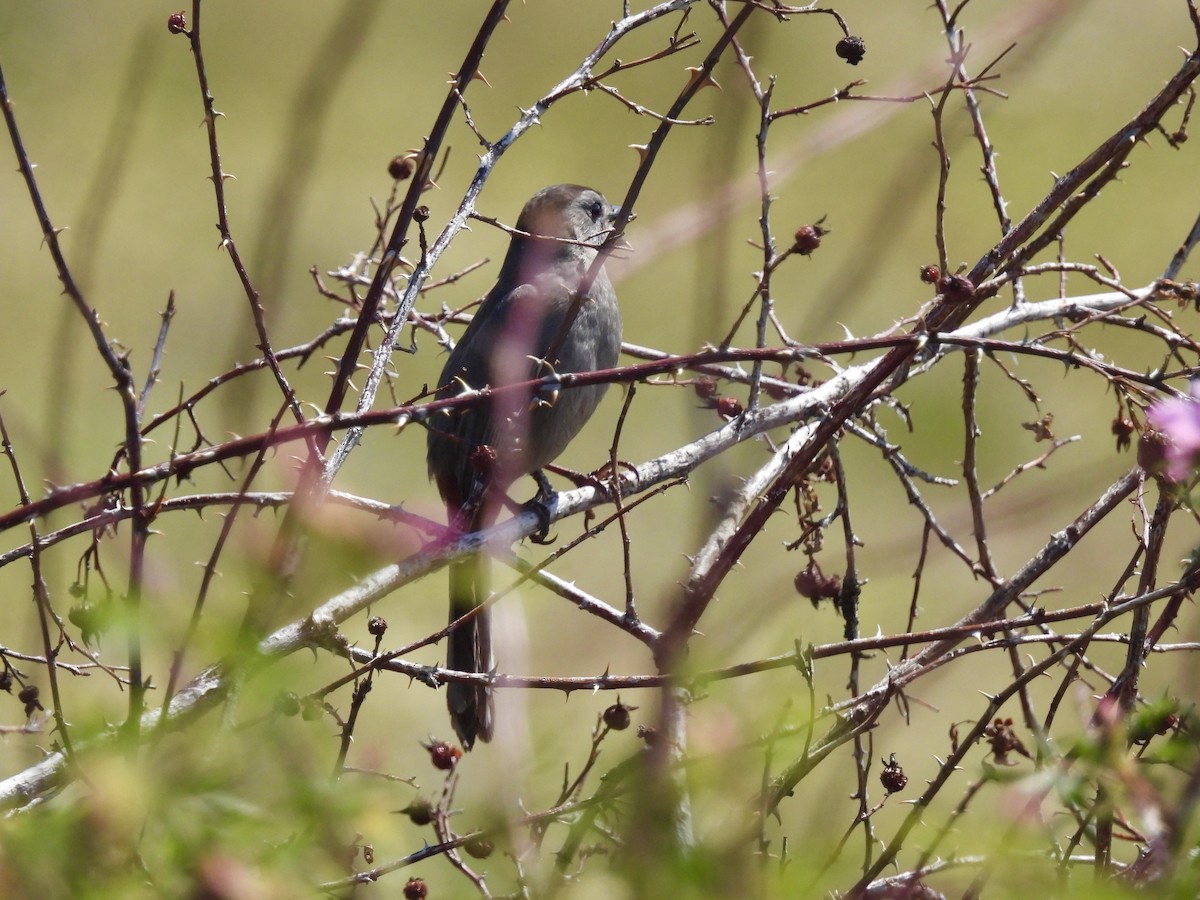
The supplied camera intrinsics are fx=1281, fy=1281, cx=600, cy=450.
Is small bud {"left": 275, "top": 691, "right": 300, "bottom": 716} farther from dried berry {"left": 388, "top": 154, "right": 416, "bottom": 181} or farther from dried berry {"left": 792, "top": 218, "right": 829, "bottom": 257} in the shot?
dried berry {"left": 388, "top": 154, "right": 416, "bottom": 181}

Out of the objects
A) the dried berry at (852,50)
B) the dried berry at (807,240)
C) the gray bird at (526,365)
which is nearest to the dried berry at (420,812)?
the dried berry at (807,240)

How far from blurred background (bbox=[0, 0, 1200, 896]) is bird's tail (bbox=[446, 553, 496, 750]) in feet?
0.64

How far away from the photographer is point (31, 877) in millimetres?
1122

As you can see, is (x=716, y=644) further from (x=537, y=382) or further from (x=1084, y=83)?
(x=1084, y=83)

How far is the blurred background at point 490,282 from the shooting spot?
1.44 m

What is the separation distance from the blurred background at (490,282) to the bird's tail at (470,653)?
7.6 inches

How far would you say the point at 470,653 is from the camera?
194 inches

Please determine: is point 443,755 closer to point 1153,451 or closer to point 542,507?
point 542,507

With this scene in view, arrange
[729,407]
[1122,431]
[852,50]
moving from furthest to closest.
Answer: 1. [729,407]
2. [1122,431]
3. [852,50]

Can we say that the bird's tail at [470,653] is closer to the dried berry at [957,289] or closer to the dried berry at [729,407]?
the dried berry at [729,407]

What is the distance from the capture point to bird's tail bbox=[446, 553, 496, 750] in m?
3.82

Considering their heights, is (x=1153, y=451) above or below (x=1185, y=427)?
above

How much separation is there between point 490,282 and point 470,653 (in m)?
8.93

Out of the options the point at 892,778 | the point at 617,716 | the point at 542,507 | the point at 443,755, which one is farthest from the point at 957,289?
the point at 542,507
